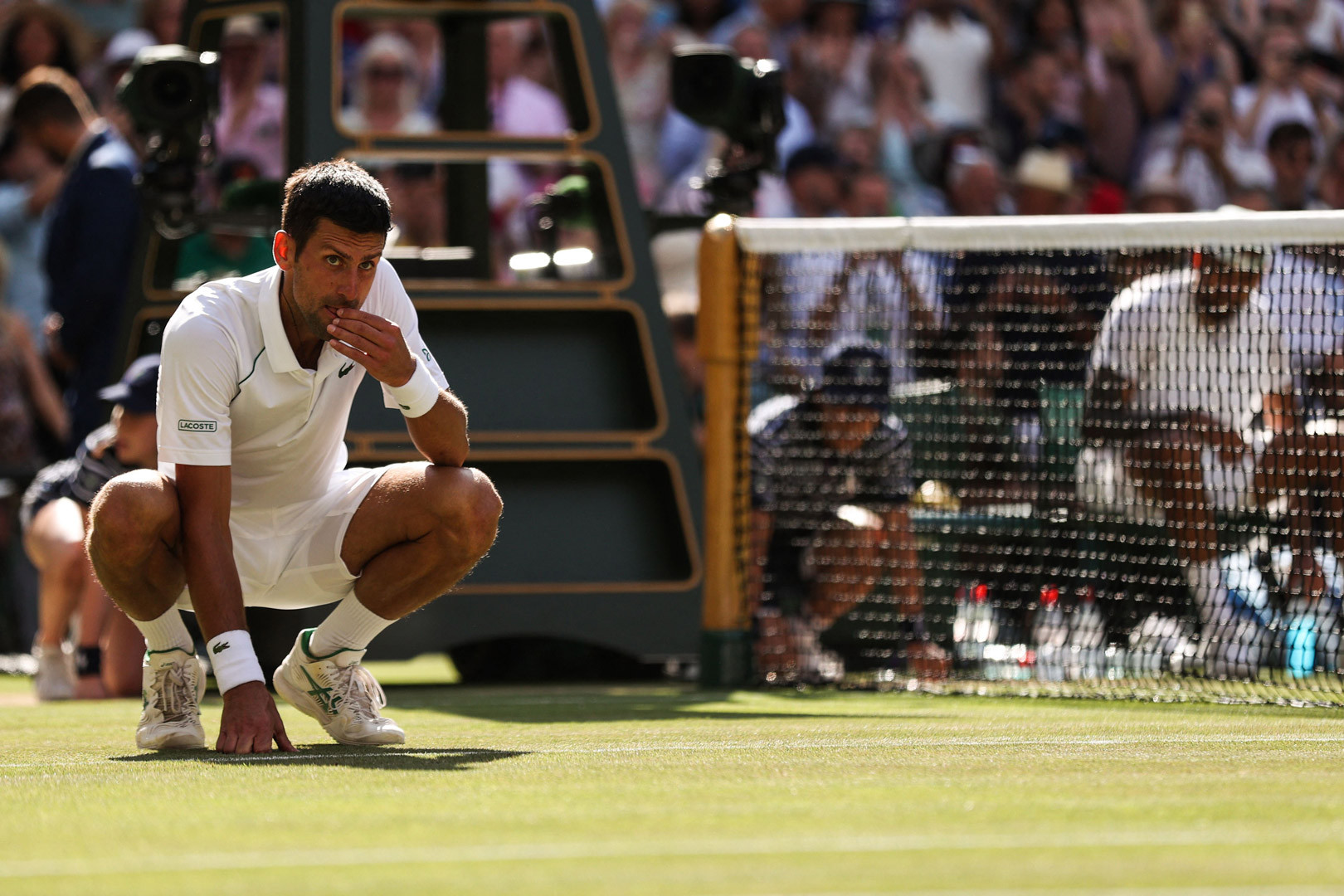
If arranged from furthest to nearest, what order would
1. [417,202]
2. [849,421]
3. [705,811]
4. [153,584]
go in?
1. [417,202]
2. [849,421]
3. [153,584]
4. [705,811]

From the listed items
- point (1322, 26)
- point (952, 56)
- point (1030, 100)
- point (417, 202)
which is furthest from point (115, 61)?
point (1322, 26)

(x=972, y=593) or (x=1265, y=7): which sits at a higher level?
(x=1265, y=7)

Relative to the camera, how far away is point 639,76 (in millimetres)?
11922

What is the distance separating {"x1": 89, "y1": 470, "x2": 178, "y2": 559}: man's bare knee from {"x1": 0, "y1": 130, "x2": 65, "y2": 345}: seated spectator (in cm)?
607

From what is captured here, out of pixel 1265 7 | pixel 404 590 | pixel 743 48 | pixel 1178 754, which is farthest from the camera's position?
pixel 1265 7

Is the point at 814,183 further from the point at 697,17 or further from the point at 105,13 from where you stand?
the point at 105,13

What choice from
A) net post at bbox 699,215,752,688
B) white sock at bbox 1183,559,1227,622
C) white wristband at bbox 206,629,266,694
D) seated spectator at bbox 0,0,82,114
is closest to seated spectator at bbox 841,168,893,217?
net post at bbox 699,215,752,688

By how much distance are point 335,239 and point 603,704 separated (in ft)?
7.61

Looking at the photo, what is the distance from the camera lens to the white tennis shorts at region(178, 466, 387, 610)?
488 centimetres

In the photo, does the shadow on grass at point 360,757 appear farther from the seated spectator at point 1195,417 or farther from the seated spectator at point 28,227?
the seated spectator at point 28,227

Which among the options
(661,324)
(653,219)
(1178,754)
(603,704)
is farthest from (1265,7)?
(1178,754)

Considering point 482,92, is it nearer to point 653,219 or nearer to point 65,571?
point 653,219

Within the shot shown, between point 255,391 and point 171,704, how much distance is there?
76 cm

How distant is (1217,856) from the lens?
109 inches
